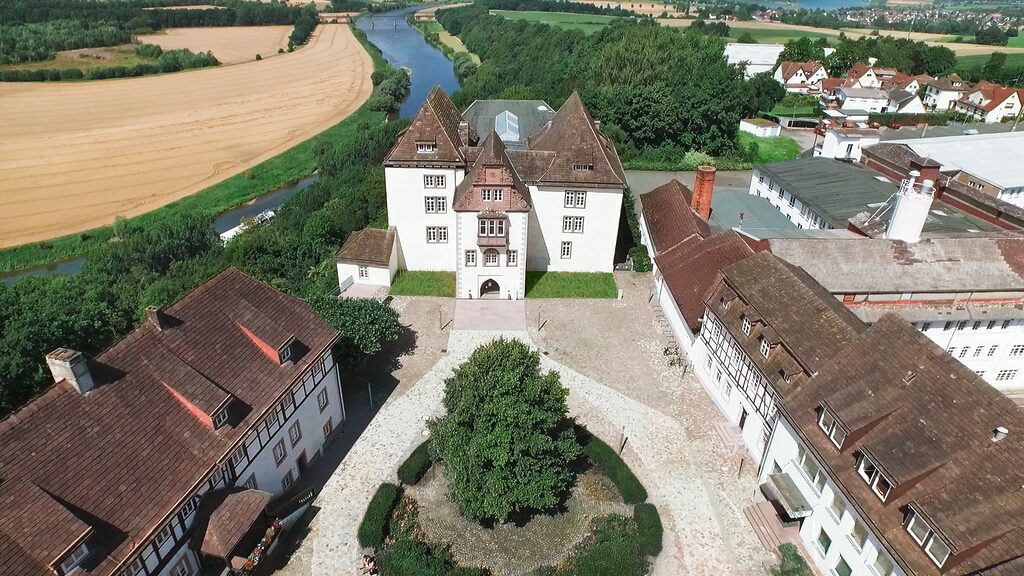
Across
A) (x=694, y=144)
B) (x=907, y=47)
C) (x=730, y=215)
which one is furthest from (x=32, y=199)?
(x=907, y=47)

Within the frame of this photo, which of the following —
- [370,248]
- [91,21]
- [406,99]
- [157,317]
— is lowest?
[406,99]

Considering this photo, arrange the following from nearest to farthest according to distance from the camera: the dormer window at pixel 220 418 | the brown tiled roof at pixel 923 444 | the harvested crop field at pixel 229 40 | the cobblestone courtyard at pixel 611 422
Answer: the brown tiled roof at pixel 923 444
the dormer window at pixel 220 418
the cobblestone courtyard at pixel 611 422
the harvested crop field at pixel 229 40

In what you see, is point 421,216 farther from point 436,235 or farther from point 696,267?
point 696,267

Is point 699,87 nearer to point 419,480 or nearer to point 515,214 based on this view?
point 515,214

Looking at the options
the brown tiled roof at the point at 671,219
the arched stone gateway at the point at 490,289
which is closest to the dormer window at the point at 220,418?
the arched stone gateway at the point at 490,289

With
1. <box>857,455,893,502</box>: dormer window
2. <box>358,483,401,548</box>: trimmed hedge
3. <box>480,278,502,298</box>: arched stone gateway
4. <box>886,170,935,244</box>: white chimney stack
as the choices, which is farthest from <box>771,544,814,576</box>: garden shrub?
<box>480,278,502,298</box>: arched stone gateway

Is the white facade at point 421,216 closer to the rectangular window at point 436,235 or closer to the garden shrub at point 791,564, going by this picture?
the rectangular window at point 436,235

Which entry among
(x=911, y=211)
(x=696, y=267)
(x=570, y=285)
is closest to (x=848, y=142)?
(x=911, y=211)

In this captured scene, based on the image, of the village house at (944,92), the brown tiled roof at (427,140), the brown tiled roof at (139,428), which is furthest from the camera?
the village house at (944,92)
